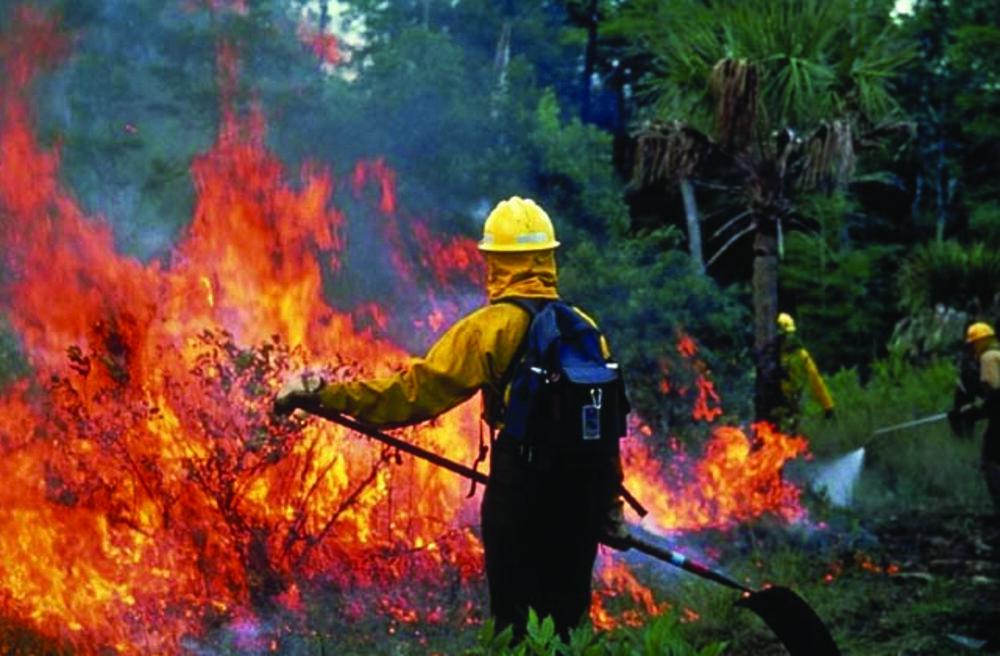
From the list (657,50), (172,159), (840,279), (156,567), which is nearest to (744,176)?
(657,50)

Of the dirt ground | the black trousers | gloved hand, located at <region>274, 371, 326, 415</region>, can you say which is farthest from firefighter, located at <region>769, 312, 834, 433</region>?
gloved hand, located at <region>274, 371, 326, 415</region>

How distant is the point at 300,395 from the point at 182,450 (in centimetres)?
244

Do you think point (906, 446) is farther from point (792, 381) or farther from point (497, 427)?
point (497, 427)

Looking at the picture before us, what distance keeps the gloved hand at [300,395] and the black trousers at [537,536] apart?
0.70m

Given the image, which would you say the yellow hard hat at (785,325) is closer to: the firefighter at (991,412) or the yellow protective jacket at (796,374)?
the yellow protective jacket at (796,374)

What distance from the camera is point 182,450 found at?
6.85m

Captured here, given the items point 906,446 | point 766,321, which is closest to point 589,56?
point 906,446

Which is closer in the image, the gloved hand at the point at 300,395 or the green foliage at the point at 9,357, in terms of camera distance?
the gloved hand at the point at 300,395

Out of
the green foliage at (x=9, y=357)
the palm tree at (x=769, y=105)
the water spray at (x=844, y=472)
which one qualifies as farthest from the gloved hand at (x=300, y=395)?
the water spray at (x=844, y=472)

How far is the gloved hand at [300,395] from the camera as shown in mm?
4641

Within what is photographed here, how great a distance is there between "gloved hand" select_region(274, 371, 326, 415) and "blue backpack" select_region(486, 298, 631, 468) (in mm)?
689

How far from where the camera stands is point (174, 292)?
7.96 m

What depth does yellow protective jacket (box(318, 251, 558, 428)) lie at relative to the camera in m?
4.63

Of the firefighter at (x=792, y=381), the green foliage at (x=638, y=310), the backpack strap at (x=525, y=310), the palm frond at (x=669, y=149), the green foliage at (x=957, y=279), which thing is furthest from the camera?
the green foliage at (x=957, y=279)
